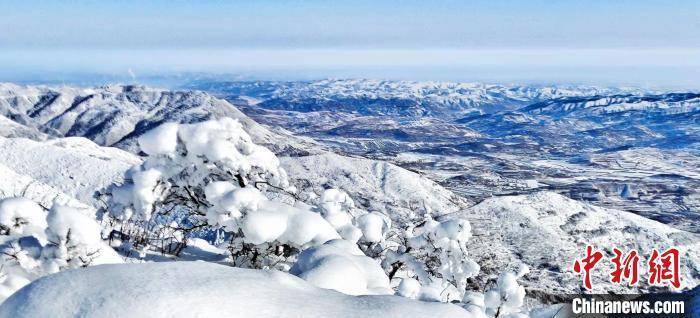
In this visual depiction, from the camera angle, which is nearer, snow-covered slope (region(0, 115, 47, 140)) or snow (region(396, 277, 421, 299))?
snow (region(396, 277, 421, 299))

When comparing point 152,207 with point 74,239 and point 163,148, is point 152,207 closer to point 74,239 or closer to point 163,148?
point 163,148

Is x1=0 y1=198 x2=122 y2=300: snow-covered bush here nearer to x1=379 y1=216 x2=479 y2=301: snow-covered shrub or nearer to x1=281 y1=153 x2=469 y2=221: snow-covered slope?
x1=379 y1=216 x2=479 y2=301: snow-covered shrub

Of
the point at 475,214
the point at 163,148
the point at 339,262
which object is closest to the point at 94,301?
the point at 339,262

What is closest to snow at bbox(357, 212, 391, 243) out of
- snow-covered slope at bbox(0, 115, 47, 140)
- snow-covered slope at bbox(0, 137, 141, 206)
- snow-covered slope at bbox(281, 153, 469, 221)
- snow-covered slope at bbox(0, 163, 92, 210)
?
snow-covered slope at bbox(0, 163, 92, 210)

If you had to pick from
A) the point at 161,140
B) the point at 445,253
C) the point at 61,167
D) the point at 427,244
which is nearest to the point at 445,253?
the point at 445,253

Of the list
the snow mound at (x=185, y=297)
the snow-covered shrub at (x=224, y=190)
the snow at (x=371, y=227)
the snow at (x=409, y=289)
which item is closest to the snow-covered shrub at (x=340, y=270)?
the snow at (x=409, y=289)

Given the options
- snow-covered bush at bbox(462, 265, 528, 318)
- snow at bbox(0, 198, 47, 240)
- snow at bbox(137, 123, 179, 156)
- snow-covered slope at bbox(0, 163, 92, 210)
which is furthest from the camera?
snow-covered slope at bbox(0, 163, 92, 210)
